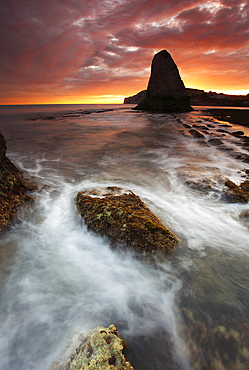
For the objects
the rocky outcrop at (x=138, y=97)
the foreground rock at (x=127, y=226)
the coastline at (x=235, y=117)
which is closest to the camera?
the foreground rock at (x=127, y=226)

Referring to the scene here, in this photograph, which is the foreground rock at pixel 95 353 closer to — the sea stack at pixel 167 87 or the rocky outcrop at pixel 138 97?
the sea stack at pixel 167 87

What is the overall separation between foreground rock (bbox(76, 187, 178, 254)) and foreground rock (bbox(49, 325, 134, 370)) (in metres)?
0.92

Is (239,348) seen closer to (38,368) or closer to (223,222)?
(38,368)

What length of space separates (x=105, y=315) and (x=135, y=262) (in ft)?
1.98

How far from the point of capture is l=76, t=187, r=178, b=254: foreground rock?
6.83 ft

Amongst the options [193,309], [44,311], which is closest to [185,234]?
[193,309]

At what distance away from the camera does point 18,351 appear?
1361 mm

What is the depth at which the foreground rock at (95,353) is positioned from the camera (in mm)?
1069

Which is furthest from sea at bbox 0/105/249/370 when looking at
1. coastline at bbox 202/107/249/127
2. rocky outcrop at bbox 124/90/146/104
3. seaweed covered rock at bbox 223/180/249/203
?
rocky outcrop at bbox 124/90/146/104

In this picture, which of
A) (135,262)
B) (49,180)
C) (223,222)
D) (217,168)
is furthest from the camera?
(217,168)

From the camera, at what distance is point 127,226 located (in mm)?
2156

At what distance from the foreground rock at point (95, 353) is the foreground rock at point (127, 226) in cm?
92

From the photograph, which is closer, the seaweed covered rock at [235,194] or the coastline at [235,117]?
the seaweed covered rock at [235,194]

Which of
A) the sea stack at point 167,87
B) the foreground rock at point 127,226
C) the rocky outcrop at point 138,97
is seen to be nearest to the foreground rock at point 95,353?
the foreground rock at point 127,226
